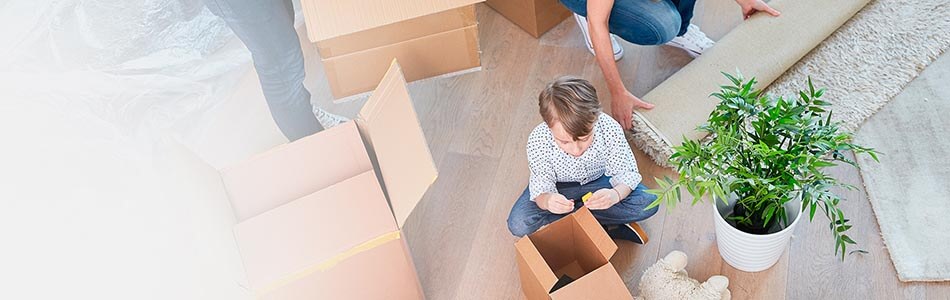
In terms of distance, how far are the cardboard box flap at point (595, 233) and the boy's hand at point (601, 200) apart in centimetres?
4

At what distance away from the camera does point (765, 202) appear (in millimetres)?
1373

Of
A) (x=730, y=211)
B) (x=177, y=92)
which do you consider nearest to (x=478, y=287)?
(x=730, y=211)

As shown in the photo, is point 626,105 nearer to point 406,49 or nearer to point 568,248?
point 568,248

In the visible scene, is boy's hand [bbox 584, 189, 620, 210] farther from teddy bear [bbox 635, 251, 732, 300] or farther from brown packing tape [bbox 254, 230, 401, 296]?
→ brown packing tape [bbox 254, 230, 401, 296]

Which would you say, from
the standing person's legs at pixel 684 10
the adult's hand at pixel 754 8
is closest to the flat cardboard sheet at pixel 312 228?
the standing person's legs at pixel 684 10

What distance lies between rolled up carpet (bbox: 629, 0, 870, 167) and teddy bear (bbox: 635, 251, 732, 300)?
0.27 meters

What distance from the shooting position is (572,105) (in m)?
1.31

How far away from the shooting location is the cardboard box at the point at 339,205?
1249 millimetres

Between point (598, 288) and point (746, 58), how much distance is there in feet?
2.37

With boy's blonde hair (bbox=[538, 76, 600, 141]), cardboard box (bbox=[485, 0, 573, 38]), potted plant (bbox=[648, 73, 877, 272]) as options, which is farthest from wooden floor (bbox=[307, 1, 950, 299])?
boy's blonde hair (bbox=[538, 76, 600, 141])

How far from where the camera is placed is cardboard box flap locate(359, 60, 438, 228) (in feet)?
4.38

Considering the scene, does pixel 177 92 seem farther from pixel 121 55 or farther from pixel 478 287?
pixel 478 287

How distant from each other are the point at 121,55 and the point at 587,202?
896 millimetres

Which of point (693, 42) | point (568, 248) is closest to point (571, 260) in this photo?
point (568, 248)
